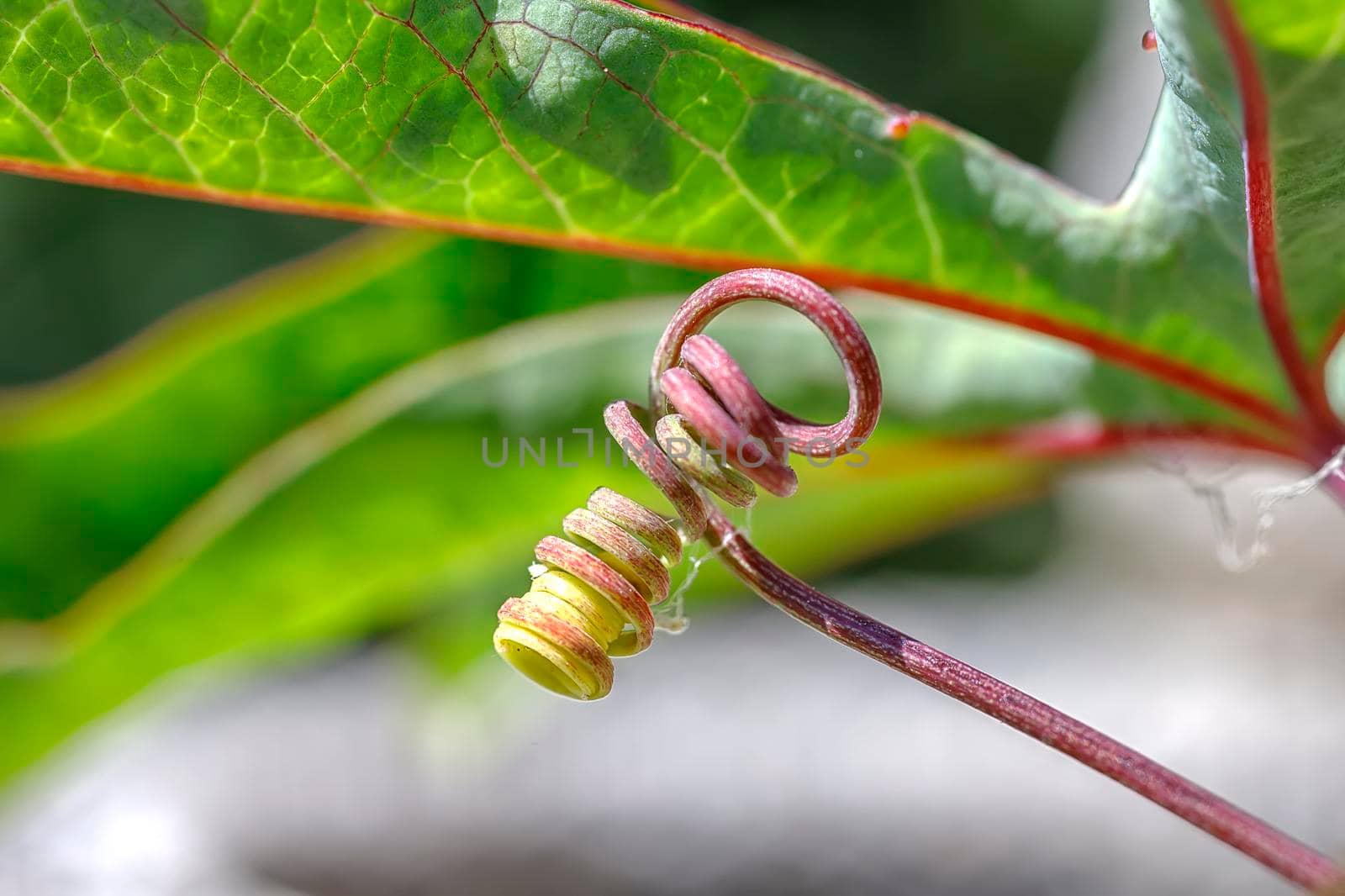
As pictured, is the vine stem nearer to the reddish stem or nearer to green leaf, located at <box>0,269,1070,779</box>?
the reddish stem

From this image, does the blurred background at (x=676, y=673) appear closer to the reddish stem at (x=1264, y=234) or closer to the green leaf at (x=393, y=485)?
the green leaf at (x=393, y=485)

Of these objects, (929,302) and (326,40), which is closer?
(326,40)

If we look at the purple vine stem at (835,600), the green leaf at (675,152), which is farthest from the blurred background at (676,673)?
the purple vine stem at (835,600)

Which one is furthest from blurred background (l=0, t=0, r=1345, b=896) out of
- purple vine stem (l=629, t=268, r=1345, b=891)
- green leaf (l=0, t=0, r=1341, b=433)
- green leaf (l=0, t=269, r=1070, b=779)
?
purple vine stem (l=629, t=268, r=1345, b=891)

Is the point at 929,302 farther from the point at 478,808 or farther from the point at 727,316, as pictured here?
the point at 478,808


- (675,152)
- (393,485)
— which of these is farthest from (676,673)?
(675,152)

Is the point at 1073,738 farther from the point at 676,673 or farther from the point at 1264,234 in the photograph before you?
the point at 676,673

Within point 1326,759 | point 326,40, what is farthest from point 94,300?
point 1326,759
